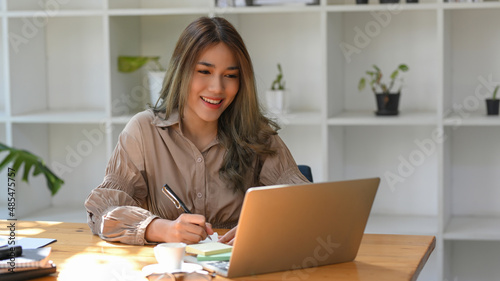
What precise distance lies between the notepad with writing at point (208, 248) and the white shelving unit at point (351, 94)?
5.19 ft

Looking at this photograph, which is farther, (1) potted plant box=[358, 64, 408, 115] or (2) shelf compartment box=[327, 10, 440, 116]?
(2) shelf compartment box=[327, 10, 440, 116]

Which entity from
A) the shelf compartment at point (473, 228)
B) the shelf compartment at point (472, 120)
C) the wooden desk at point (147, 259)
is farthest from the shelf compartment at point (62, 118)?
the shelf compartment at point (473, 228)

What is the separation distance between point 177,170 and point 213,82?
32cm

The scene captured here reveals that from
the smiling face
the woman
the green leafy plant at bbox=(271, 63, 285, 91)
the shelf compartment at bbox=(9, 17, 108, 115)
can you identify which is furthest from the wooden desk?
the shelf compartment at bbox=(9, 17, 108, 115)

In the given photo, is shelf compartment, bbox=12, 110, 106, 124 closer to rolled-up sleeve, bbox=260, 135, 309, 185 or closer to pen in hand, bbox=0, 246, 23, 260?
rolled-up sleeve, bbox=260, 135, 309, 185

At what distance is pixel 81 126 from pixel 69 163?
221 mm

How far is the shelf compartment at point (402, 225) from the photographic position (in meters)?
3.25

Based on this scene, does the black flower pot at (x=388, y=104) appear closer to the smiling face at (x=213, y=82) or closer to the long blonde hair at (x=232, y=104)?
the long blonde hair at (x=232, y=104)

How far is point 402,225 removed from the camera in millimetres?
3367

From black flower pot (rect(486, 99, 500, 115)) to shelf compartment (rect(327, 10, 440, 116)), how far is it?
0.96ft

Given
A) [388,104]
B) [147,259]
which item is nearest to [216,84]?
[147,259]

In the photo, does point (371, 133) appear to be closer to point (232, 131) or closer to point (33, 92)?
point (232, 131)

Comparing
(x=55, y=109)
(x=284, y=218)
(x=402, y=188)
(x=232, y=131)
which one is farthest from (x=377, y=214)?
(x=284, y=218)

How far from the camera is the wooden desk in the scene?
1.59 metres
